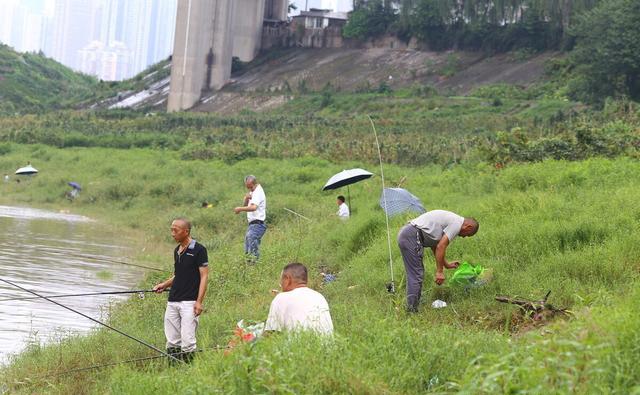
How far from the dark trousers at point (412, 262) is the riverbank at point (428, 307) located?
0.18 m

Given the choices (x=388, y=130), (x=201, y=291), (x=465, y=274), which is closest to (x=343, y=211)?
(x=465, y=274)

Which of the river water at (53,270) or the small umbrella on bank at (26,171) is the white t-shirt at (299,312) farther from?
the small umbrella on bank at (26,171)

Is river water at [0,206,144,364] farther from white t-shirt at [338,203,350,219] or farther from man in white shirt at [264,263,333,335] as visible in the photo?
man in white shirt at [264,263,333,335]

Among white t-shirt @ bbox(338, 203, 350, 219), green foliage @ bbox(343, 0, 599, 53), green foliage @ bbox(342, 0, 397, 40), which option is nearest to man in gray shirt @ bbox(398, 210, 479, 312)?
white t-shirt @ bbox(338, 203, 350, 219)

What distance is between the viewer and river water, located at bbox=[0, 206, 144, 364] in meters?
13.3

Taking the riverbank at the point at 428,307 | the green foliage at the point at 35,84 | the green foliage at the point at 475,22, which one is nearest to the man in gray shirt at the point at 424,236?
the riverbank at the point at 428,307

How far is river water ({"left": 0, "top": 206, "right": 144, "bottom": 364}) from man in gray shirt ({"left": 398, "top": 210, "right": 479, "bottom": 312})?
383cm

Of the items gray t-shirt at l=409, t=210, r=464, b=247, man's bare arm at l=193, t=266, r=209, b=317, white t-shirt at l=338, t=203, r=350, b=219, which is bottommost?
white t-shirt at l=338, t=203, r=350, b=219

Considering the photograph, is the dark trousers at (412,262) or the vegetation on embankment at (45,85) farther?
the vegetation on embankment at (45,85)

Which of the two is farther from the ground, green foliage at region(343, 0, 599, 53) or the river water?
green foliage at region(343, 0, 599, 53)

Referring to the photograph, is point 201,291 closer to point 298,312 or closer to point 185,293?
point 185,293

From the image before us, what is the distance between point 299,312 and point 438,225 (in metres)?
3.11

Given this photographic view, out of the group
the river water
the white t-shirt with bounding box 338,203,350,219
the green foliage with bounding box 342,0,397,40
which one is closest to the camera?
the river water

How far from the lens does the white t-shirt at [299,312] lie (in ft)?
26.3
